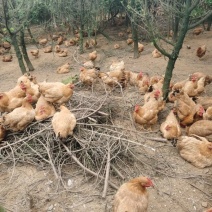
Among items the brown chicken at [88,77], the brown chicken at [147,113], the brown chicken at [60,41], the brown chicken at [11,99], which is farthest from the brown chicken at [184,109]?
the brown chicken at [60,41]

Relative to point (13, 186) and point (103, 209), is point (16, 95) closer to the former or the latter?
point (13, 186)

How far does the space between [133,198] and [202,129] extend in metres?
2.48

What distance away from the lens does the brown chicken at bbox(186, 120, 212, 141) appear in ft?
15.9

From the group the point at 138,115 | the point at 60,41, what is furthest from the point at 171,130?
Answer: the point at 60,41

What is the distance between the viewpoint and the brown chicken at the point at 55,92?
192 inches

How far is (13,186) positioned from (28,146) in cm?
74

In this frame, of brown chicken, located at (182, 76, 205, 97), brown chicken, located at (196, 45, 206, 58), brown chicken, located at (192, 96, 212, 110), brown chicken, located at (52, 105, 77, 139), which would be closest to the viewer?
brown chicken, located at (52, 105, 77, 139)

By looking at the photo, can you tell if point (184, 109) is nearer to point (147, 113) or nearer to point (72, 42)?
point (147, 113)

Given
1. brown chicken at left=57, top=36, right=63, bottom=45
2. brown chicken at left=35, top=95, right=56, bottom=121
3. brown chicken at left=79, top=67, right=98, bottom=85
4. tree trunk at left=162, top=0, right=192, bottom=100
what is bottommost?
brown chicken at left=57, top=36, right=63, bottom=45

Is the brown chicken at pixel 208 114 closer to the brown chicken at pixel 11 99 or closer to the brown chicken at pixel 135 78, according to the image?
the brown chicken at pixel 135 78

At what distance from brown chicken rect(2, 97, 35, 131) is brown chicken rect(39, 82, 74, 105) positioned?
0.42m

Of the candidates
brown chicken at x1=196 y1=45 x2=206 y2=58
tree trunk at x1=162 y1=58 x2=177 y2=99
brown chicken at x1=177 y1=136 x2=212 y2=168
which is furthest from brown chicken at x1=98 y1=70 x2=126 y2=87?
brown chicken at x1=196 y1=45 x2=206 y2=58

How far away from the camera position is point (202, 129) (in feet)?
16.0

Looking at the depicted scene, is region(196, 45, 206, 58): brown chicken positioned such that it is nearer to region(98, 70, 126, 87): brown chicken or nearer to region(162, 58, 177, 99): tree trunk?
region(98, 70, 126, 87): brown chicken
